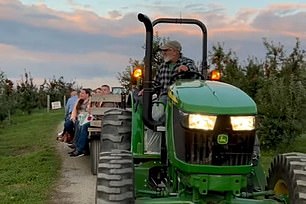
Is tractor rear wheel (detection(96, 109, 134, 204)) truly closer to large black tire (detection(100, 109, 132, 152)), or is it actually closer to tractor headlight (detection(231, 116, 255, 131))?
tractor headlight (detection(231, 116, 255, 131))

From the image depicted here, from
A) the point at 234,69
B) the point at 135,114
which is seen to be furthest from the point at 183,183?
the point at 234,69

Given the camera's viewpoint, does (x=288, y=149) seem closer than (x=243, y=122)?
No

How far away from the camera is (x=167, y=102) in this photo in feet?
20.0

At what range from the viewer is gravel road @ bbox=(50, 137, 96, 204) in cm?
864

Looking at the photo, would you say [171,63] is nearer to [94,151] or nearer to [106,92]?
[94,151]

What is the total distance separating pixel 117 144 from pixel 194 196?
1.75 meters

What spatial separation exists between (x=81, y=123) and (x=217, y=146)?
6.94 m

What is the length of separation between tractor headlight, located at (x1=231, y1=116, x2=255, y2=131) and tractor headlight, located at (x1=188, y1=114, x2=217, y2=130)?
0.18 m

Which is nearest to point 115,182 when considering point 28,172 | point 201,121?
point 201,121

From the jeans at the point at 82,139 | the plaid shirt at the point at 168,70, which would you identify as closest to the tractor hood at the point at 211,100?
the plaid shirt at the point at 168,70

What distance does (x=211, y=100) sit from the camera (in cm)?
541

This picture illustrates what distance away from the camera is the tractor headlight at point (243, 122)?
531 cm

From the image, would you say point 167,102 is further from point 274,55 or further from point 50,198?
point 274,55

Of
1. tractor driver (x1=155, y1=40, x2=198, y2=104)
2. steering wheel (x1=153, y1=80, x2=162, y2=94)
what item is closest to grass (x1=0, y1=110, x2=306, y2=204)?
steering wheel (x1=153, y1=80, x2=162, y2=94)
